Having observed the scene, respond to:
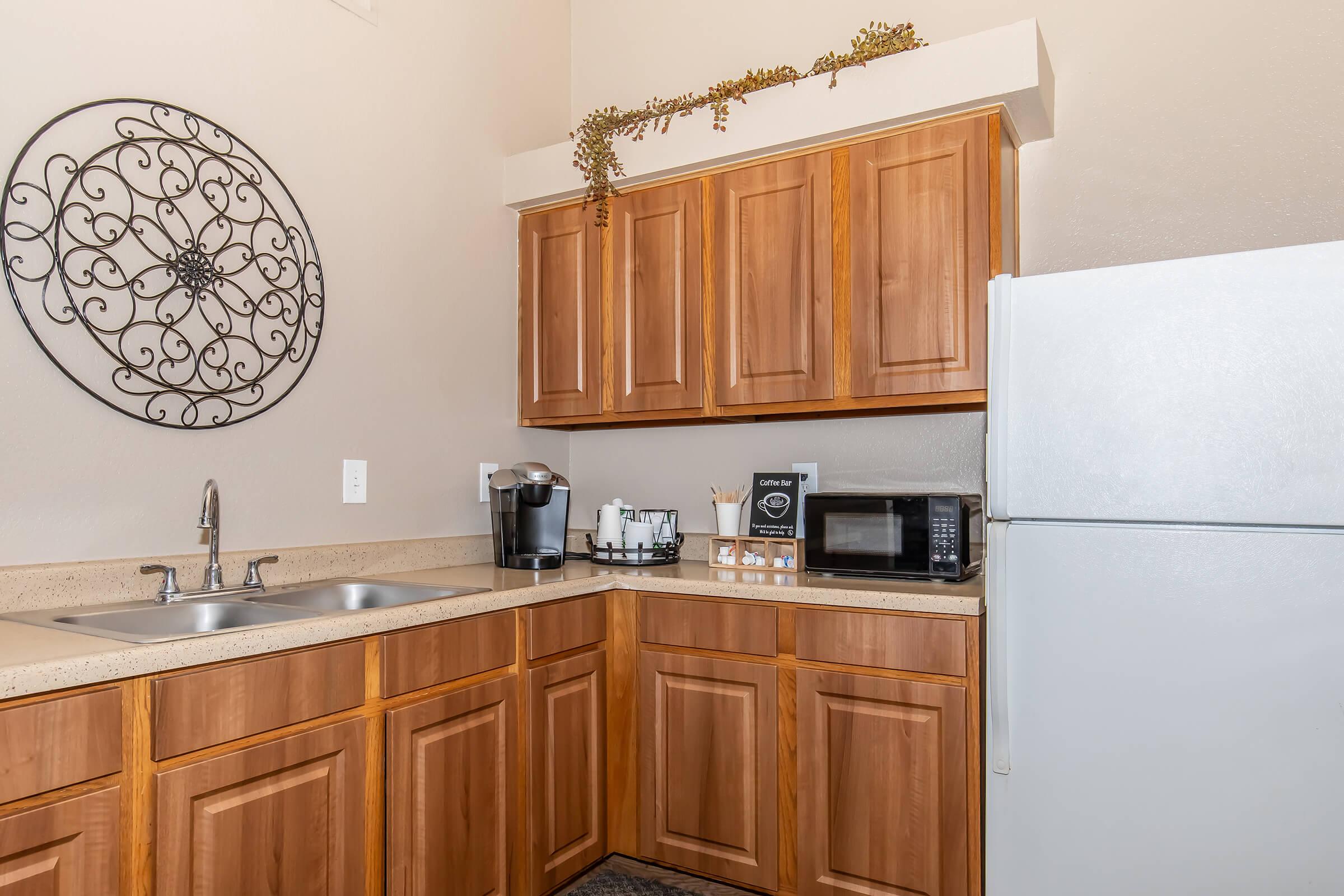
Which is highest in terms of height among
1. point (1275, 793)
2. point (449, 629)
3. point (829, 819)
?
point (449, 629)

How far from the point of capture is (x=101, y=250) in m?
1.73

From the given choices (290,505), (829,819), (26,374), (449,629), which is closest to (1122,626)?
(829,819)

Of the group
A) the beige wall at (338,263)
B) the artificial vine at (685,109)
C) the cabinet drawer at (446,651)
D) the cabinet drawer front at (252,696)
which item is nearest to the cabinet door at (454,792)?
the cabinet drawer at (446,651)

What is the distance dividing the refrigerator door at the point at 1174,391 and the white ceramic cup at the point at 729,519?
1072 mm

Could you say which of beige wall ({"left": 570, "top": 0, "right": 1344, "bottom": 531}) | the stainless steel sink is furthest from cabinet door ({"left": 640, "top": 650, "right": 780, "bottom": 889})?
beige wall ({"left": 570, "top": 0, "right": 1344, "bottom": 531})

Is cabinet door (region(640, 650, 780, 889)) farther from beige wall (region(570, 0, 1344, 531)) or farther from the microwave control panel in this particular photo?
beige wall (region(570, 0, 1344, 531))

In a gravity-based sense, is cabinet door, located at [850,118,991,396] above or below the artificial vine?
below

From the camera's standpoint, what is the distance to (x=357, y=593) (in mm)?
2111

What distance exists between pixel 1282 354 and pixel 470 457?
6.89 ft

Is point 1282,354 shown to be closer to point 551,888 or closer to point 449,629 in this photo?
point 449,629

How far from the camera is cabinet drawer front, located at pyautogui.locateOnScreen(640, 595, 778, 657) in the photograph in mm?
2102

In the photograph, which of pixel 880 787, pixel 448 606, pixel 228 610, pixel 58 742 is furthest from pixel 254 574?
pixel 880 787

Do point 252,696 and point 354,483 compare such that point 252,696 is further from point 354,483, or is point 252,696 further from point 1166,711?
point 1166,711

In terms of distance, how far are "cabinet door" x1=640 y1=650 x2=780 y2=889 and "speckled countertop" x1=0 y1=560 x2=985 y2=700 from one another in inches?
8.3
